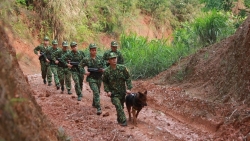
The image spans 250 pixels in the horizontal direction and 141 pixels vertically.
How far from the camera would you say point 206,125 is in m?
10.3

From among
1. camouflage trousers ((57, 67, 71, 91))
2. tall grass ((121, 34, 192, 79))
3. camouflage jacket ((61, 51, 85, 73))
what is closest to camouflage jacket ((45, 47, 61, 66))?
camouflage trousers ((57, 67, 71, 91))

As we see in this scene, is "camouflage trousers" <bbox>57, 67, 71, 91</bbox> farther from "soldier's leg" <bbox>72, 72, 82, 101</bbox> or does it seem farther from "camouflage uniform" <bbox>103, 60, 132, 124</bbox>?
"camouflage uniform" <bbox>103, 60, 132, 124</bbox>

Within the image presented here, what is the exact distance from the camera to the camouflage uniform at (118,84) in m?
9.34

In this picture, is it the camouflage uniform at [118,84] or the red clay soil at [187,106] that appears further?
the camouflage uniform at [118,84]

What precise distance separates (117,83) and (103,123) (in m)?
1.07

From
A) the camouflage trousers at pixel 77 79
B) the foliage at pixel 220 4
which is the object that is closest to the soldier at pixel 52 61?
the camouflage trousers at pixel 77 79

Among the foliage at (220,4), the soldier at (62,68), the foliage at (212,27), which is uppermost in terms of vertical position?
the foliage at (220,4)

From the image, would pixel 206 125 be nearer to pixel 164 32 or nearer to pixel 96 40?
pixel 96 40

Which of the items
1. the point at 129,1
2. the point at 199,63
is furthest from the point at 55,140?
the point at 129,1

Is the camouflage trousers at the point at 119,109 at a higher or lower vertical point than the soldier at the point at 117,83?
lower

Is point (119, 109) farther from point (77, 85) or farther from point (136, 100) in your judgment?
point (77, 85)

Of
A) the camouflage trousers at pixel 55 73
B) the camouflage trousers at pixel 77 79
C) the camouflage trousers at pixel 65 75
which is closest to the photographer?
the camouflage trousers at pixel 77 79

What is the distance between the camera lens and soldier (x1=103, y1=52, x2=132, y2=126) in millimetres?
9336

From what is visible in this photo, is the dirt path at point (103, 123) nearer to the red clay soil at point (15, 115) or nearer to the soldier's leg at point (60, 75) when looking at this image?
the soldier's leg at point (60, 75)
